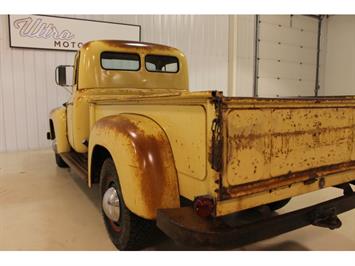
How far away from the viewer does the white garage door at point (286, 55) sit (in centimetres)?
889

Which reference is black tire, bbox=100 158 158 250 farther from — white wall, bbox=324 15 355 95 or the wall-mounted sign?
white wall, bbox=324 15 355 95

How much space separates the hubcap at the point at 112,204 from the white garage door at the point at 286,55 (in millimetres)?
7686

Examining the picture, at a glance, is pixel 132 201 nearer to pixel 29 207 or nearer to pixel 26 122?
pixel 29 207

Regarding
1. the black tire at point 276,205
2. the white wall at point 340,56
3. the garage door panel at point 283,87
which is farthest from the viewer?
the white wall at point 340,56

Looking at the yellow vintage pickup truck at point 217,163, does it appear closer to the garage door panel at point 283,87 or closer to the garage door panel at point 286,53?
the garage door panel at point 283,87

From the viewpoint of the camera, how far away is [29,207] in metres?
2.91

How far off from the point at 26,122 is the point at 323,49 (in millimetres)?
9812

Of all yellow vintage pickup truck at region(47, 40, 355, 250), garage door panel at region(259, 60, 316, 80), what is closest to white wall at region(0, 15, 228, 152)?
garage door panel at region(259, 60, 316, 80)

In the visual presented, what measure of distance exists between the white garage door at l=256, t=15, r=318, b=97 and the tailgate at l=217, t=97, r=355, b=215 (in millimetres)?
7233

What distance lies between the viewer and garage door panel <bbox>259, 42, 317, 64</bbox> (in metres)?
8.91

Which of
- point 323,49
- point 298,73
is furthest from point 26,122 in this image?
point 323,49

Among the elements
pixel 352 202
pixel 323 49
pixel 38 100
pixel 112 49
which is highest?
pixel 323 49

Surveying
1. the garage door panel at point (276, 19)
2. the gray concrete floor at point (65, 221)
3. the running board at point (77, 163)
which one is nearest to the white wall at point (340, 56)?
the garage door panel at point (276, 19)

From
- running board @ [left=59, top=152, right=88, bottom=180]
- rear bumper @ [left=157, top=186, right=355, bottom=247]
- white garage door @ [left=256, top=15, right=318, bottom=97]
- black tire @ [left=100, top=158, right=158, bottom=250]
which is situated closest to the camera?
rear bumper @ [left=157, top=186, right=355, bottom=247]
